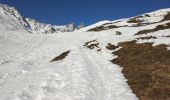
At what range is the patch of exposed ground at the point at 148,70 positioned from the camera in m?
16.0

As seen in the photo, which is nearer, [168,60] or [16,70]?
[168,60]

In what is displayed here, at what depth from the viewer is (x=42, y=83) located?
60.8 ft

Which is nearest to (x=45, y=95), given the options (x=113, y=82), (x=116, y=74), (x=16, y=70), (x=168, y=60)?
(x=113, y=82)

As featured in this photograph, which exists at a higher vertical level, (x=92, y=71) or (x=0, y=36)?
(x=0, y=36)

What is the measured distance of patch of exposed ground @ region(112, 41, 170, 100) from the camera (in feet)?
52.4

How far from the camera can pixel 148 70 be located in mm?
20750

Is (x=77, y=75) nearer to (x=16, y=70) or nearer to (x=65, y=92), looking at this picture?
(x=65, y=92)

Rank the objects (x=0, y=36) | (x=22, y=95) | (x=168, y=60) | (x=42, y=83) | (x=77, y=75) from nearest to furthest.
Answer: (x=22, y=95) < (x=42, y=83) < (x=77, y=75) < (x=168, y=60) < (x=0, y=36)

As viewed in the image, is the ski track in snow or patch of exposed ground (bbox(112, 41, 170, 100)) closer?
the ski track in snow

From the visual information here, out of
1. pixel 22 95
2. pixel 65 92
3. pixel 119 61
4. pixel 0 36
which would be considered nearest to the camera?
pixel 22 95

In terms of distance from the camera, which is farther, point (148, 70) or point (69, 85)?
point (148, 70)

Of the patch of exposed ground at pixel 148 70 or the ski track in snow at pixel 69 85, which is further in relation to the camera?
the patch of exposed ground at pixel 148 70

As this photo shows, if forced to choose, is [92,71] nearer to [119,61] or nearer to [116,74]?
[116,74]

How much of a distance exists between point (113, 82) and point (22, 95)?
6.66 m
